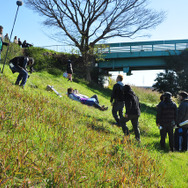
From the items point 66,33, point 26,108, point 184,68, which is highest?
point 66,33

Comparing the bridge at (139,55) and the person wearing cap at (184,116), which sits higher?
the bridge at (139,55)

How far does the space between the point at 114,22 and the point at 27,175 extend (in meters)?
24.5

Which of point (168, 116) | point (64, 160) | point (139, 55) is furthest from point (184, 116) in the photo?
point (139, 55)

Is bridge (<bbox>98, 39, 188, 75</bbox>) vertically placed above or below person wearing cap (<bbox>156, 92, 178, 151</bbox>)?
above

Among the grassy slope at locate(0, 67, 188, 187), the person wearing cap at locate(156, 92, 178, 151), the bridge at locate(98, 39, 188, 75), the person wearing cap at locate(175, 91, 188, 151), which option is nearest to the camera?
the grassy slope at locate(0, 67, 188, 187)

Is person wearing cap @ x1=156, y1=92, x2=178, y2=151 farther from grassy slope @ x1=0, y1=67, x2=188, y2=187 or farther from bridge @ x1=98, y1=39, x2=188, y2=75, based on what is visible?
bridge @ x1=98, y1=39, x2=188, y2=75

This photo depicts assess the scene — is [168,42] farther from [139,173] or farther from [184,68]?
[139,173]

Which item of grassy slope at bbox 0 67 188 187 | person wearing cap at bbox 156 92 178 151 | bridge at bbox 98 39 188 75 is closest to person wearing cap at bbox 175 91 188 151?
person wearing cap at bbox 156 92 178 151

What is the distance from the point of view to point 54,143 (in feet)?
12.3

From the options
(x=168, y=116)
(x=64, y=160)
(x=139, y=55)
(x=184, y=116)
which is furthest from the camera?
(x=139, y=55)

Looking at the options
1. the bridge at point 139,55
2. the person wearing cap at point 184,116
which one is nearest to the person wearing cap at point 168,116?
the person wearing cap at point 184,116

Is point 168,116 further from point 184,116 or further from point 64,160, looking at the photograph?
point 64,160

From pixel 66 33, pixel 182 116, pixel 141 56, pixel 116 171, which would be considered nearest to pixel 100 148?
pixel 116 171

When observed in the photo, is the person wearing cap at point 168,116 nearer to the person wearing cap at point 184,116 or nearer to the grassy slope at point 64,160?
the person wearing cap at point 184,116
